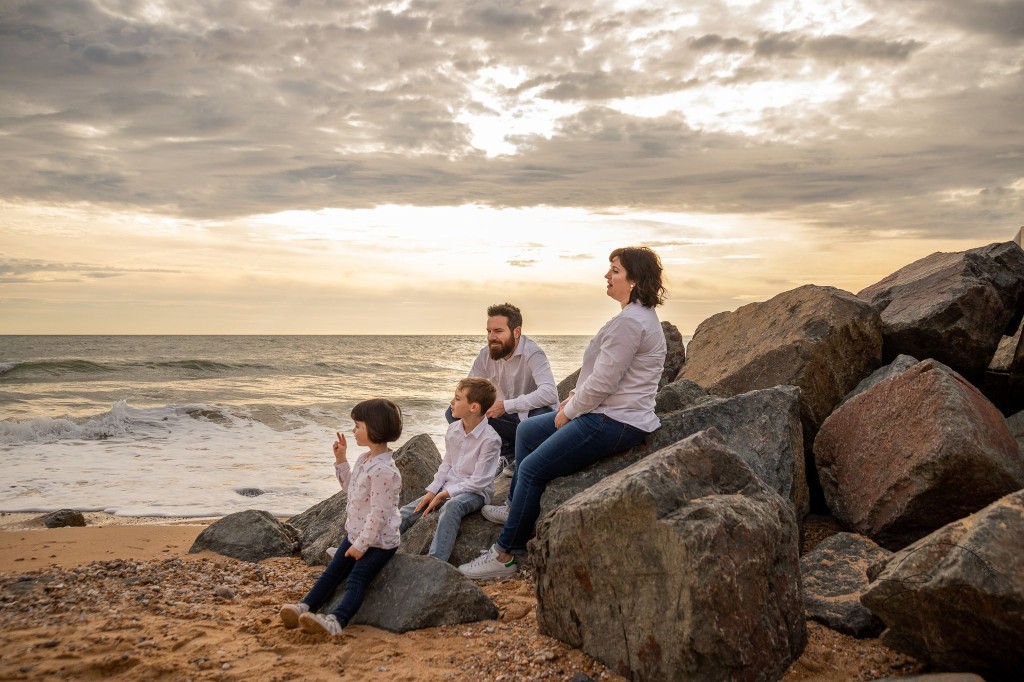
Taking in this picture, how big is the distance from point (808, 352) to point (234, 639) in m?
5.17

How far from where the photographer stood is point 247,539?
6.91m

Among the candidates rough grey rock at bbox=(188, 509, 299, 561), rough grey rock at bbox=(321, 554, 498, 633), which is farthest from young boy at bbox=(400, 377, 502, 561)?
rough grey rock at bbox=(188, 509, 299, 561)

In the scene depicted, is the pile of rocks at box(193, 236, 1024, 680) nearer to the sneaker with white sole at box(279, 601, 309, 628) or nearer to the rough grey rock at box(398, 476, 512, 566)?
the rough grey rock at box(398, 476, 512, 566)

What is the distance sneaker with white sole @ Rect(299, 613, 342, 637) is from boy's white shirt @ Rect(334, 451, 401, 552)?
47 centimetres

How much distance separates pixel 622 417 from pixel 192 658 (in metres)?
2.96

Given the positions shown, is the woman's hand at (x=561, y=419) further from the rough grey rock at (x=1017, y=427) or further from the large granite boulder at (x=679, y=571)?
the rough grey rock at (x=1017, y=427)

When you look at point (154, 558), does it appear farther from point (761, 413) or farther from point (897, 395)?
point (897, 395)

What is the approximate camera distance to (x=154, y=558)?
659 cm

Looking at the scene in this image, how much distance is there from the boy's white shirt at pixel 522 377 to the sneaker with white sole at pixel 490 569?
1.51 metres

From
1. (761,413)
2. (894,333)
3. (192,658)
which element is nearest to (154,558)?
(192,658)

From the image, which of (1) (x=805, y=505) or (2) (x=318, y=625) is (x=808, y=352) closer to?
(1) (x=805, y=505)

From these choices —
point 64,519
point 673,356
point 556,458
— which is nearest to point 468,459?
point 556,458

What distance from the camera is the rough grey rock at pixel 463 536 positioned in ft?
19.4

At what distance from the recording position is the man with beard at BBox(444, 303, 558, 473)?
6.80m
